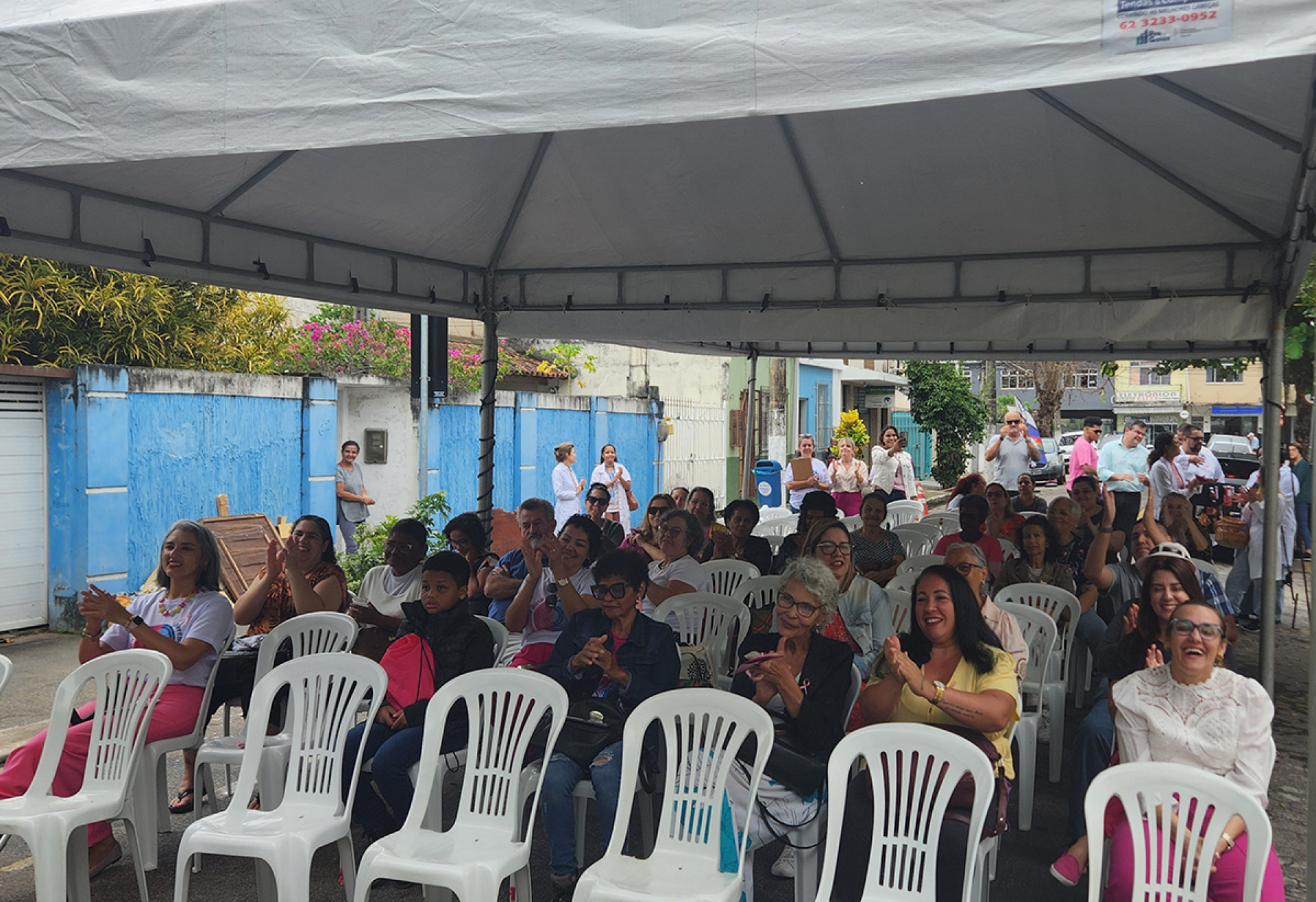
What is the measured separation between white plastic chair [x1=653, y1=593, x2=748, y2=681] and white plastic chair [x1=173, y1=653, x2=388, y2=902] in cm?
188

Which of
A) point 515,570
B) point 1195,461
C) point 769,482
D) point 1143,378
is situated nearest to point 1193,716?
point 515,570

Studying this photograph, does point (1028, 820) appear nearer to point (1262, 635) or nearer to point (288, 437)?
point (1262, 635)

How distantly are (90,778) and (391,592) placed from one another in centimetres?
174

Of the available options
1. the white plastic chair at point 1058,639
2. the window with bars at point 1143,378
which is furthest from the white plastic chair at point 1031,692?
the window with bars at point 1143,378

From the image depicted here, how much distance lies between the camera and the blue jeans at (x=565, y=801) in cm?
365

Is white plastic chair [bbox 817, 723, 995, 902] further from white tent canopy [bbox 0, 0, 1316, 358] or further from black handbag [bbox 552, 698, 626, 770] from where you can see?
white tent canopy [bbox 0, 0, 1316, 358]

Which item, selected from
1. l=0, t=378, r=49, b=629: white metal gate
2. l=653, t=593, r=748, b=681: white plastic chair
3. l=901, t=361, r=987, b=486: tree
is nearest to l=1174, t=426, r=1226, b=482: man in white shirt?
l=901, t=361, r=987, b=486: tree

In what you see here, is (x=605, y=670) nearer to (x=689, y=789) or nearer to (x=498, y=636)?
(x=689, y=789)

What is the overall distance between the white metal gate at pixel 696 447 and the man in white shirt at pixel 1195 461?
8.55 metres

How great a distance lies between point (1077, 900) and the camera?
3873mm

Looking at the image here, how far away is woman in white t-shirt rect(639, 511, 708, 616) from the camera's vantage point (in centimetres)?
555

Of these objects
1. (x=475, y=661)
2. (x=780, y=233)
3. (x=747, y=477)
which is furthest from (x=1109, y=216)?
(x=747, y=477)

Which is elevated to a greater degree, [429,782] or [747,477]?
[747,477]

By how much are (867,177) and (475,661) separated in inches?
135
